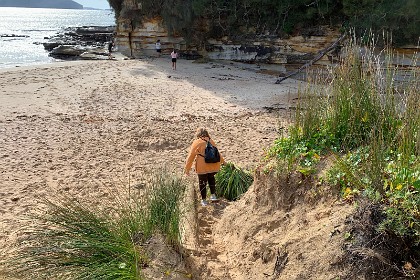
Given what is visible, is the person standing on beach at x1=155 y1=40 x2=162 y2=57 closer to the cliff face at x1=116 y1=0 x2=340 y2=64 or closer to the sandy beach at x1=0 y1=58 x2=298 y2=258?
the cliff face at x1=116 y1=0 x2=340 y2=64

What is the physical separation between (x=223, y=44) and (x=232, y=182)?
17123mm

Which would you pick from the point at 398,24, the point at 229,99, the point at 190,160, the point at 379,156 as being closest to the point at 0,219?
the point at 190,160

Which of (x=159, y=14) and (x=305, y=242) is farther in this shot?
(x=159, y=14)

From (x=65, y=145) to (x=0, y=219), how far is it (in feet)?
11.1

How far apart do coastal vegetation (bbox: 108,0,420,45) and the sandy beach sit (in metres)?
3.74

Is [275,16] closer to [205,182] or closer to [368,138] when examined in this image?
[205,182]

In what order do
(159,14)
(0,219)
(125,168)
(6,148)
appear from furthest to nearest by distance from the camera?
(159,14) < (6,148) < (125,168) < (0,219)

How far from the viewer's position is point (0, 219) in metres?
5.25

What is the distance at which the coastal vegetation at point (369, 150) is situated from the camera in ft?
9.08

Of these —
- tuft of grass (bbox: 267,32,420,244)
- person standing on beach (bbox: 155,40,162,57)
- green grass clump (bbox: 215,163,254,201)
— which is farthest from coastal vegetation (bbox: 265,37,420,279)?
person standing on beach (bbox: 155,40,162,57)

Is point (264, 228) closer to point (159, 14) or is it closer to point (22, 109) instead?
point (22, 109)

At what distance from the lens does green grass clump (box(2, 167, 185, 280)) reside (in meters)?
3.27

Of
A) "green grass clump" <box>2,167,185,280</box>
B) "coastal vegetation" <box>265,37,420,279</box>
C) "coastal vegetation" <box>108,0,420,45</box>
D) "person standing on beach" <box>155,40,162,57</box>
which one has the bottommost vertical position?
"green grass clump" <box>2,167,185,280</box>

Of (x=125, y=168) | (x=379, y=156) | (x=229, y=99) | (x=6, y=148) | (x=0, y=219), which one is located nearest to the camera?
(x=379, y=156)
